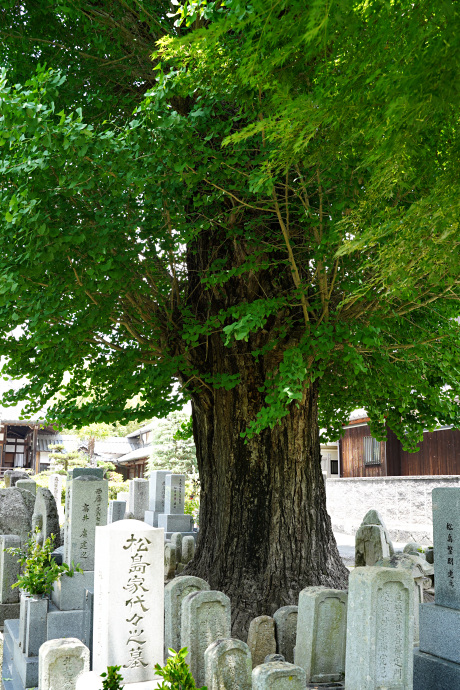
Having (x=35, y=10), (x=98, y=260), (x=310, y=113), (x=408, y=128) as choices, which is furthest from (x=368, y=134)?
(x=35, y=10)

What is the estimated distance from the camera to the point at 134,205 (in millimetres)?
6914

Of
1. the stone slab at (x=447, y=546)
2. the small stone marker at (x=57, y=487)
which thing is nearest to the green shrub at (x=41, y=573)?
the stone slab at (x=447, y=546)

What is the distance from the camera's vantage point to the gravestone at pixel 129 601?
16.0ft

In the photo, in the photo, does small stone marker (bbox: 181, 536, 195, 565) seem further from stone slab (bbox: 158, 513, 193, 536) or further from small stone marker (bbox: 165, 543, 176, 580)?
stone slab (bbox: 158, 513, 193, 536)

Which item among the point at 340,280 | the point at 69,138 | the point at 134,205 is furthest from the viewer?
the point at 340,280

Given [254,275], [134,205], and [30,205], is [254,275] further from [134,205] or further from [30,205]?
[30,205]

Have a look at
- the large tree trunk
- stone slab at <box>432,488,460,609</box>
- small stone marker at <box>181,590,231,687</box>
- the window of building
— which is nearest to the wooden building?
the window of building

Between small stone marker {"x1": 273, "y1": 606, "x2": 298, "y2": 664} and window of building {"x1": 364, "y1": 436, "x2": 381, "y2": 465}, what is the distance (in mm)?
15143

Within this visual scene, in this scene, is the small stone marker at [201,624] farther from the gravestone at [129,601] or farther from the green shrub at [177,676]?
the green shrub at [177,676]

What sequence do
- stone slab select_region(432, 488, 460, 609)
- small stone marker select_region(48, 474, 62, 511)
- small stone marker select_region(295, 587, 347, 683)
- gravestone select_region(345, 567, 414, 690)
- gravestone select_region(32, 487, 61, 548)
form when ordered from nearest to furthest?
gravestone select_region(345, 567, 414, 690)
small stone marker select_region(295, 587, 347, 683)
stone slab select_region(432, 488, 460, 609)
gravestone select_region(32, 487, 61, 548)
small stone marker select_region(48, 474, 62, 511)

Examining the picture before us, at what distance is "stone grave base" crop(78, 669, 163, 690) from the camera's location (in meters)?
4.36

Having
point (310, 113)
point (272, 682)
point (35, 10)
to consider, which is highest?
point (35, 10)

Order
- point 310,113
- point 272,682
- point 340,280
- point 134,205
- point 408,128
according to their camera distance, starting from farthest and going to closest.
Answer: point 340,280
point 134,205
point 272,682
point 310,113
point 408,128

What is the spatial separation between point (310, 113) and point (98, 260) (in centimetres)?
324
